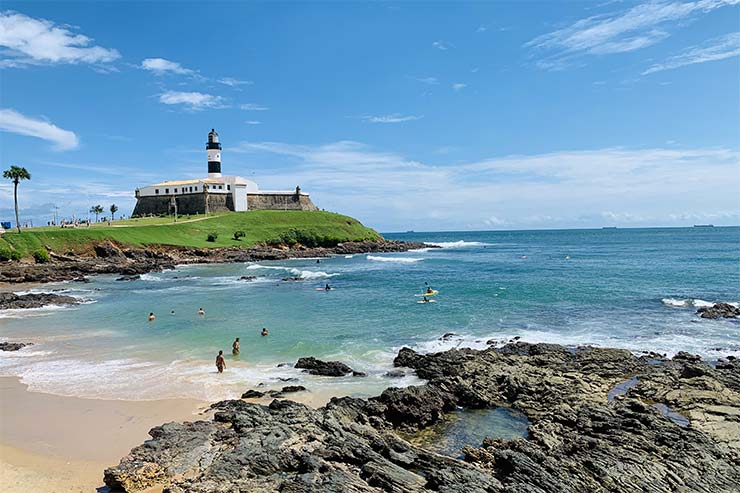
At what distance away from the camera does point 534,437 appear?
49.2 feet

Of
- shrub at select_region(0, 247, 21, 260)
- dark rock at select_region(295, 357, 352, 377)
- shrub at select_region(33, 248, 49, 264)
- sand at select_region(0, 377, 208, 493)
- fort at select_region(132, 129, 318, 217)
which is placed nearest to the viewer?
sand at select_region(0, 377, 208, 493)

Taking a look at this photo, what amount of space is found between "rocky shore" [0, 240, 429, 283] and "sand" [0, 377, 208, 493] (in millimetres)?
45334

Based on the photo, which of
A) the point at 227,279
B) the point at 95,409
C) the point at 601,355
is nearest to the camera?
the point at 95,409

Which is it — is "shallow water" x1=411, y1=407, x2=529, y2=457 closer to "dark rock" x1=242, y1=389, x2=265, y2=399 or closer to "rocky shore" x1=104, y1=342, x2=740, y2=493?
"rocky shore" x1=104, y1=342, x2=740, y2=493

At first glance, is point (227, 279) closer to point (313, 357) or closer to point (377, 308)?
point (377, 308)

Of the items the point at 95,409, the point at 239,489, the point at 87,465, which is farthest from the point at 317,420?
the point at 95,409

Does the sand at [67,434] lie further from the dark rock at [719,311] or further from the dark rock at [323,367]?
the dark rock at [719,311]

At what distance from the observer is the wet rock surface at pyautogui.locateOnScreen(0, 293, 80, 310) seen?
40.8 metres

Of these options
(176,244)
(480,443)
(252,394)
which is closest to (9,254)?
(176,244)

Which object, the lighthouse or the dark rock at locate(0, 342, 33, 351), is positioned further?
the lighthouse

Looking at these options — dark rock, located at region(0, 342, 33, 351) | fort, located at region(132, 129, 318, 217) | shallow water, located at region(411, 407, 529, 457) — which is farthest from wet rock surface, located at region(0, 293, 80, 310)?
fort, located at region(132, 129, 318, 217)

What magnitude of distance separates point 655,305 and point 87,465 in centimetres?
4022

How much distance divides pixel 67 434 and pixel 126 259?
68034 mm

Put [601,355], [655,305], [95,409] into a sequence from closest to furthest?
1. [95,409]
2. [601,355]
3. [655,305]
